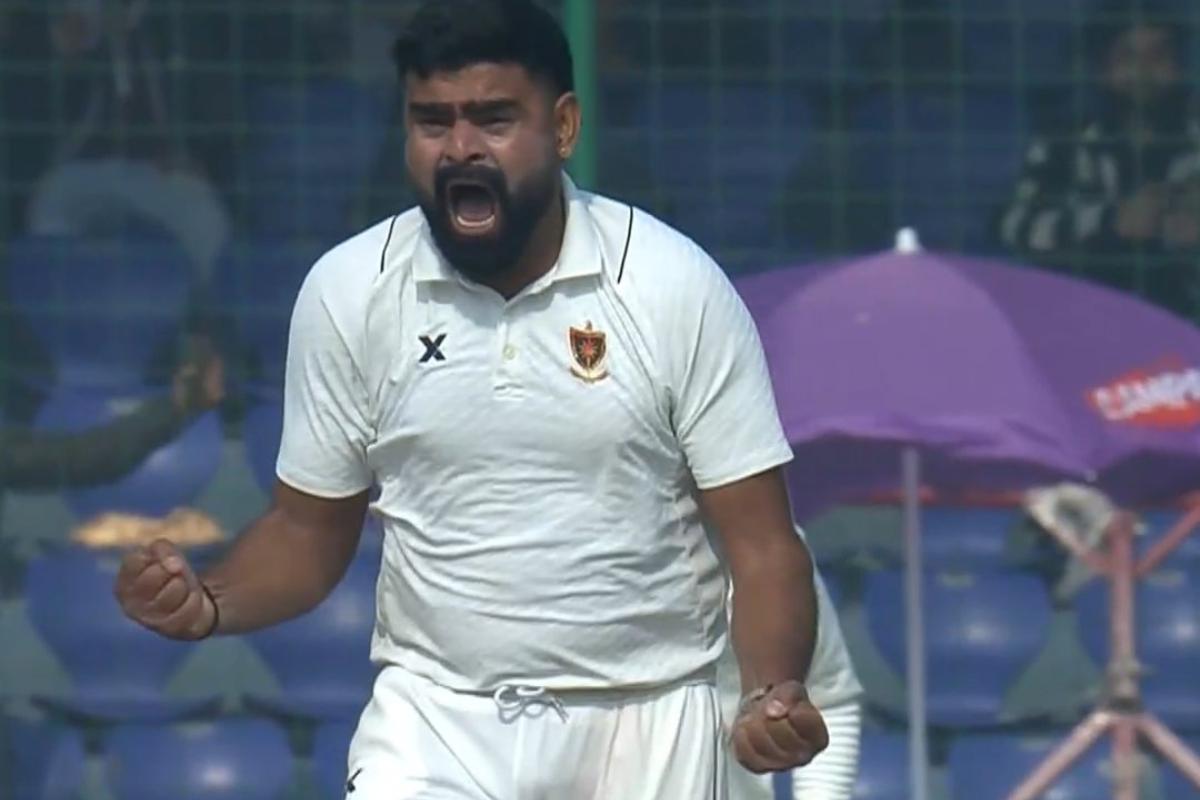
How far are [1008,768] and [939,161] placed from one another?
1.38 metres

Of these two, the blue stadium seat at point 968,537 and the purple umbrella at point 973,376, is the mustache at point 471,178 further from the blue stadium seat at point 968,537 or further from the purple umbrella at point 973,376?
the blue stadium seat at point 968,537

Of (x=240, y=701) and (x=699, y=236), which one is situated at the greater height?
(x=699, y=236)

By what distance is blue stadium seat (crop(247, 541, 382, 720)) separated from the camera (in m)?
7.50

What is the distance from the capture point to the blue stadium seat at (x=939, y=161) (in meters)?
7.67

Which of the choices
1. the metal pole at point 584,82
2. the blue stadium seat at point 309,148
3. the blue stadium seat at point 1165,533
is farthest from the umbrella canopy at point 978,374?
the blue stadium seat at point 309,148

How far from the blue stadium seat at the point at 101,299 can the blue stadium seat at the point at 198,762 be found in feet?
2.61

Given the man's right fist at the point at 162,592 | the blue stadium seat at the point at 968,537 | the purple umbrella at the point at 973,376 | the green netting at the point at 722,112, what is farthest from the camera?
the blue stadium seat at the point at 968,537

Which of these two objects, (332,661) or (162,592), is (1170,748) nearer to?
(332,661)

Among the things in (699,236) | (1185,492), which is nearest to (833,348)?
(1185,492)

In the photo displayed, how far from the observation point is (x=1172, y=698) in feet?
25.0

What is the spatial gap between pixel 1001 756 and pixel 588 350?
3.75 m

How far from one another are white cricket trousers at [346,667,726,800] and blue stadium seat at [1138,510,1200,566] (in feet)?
11.5

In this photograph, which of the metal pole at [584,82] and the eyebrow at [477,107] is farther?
the metal pole at [584,82]

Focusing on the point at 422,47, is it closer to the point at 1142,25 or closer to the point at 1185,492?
the point at 1185,492
